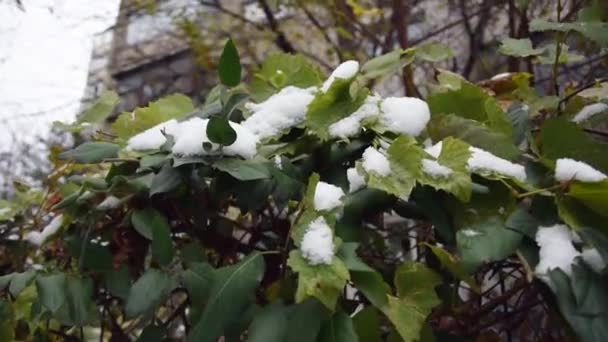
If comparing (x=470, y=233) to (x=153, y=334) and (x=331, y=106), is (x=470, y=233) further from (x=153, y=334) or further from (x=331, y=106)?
(x=153, y=334)

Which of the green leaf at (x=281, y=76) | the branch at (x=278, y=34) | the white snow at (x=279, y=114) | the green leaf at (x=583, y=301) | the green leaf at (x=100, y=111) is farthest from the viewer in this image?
the branch at (x=278, y=34)

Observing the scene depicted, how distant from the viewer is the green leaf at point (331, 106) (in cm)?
75

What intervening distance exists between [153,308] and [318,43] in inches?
137

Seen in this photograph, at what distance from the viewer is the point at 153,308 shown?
758 mm

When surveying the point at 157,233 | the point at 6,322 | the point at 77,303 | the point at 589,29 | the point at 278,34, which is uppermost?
the point at 589,29

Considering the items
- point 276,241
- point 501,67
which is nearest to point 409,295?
point 276,241

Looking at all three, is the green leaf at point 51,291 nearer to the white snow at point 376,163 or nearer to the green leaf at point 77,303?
the green leaf at point 77,303

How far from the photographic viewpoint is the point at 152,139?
85 centimetres

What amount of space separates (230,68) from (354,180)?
0.66ft

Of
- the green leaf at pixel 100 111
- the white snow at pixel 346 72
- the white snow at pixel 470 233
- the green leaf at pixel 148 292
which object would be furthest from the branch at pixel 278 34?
the white snow at pixel 470 233

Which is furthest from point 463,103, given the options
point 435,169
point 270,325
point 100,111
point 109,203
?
point 100,111

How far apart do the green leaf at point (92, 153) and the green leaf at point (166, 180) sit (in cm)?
12

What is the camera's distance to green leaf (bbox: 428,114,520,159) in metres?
0.74

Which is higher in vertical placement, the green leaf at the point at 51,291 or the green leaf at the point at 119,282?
the green leaf at the point at 51,291
